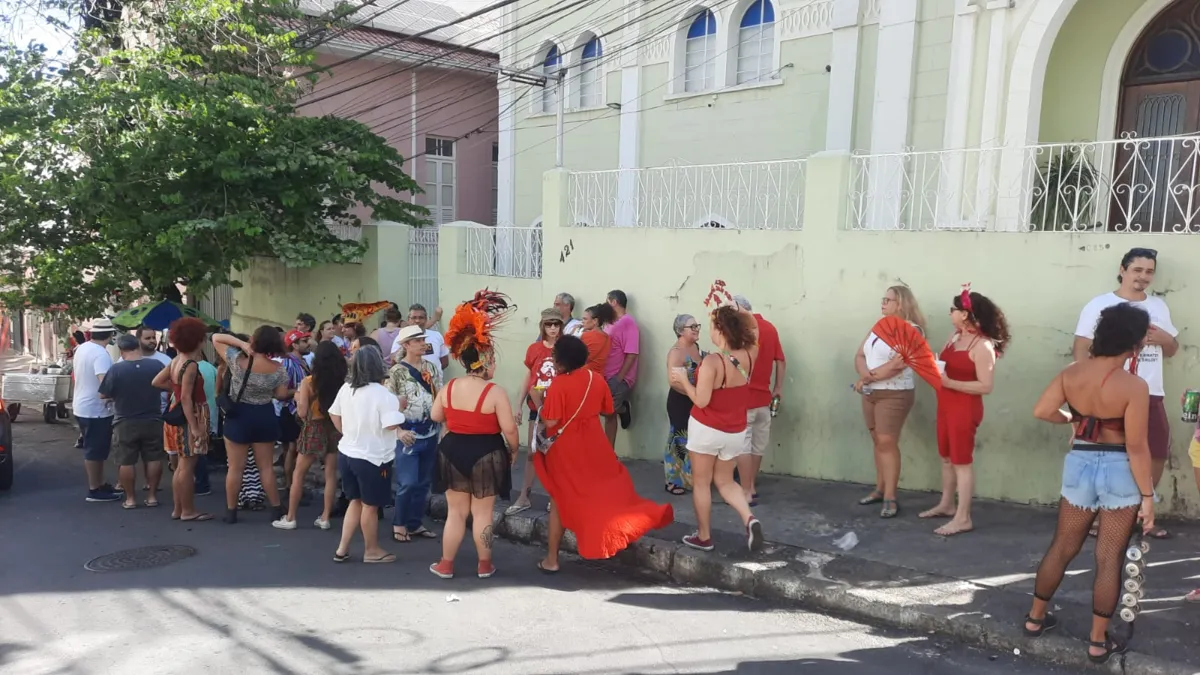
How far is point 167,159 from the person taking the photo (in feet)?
34.8

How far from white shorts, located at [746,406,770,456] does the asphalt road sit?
1590mm

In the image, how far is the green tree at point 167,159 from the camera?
10.2m

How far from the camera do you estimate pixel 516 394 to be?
397 inches

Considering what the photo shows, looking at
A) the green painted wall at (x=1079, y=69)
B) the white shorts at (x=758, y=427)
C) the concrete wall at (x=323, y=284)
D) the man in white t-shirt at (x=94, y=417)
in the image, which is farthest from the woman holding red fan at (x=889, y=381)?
the concrete wall at (x=323, y=284)

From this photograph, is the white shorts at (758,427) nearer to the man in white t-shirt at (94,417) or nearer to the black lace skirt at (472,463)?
the black lace skirt at (472,463)

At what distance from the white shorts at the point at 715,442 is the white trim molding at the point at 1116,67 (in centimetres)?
585

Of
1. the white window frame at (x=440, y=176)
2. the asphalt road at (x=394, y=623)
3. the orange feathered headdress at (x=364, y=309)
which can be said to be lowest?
the asphalt road at (x=394, y=623)

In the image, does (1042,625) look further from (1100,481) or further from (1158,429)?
(1158,429)

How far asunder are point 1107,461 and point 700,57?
33.5 feet

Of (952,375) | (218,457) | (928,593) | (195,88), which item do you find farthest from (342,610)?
(195,88)

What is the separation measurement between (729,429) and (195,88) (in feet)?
29.0

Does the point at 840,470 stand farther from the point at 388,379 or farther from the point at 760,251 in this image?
the point at 388,379

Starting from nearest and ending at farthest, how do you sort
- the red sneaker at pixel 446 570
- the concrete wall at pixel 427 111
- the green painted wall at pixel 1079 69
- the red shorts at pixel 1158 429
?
the red shorts at pixel 1158 429
the red sneaker at pixel 446 570
the green painted wall at pixel 1079 69
the concrete wall at pixel 427 111

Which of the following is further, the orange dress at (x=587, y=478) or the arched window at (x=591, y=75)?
the arched window at (x=591, y=75)
